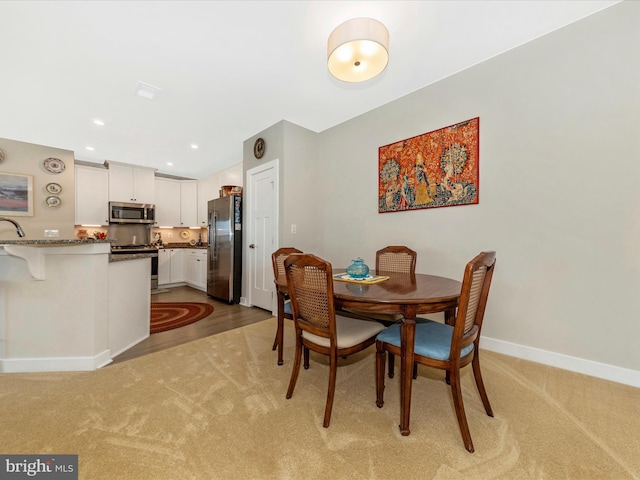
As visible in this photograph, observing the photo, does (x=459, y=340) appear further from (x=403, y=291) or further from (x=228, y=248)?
(x=228, y=248)

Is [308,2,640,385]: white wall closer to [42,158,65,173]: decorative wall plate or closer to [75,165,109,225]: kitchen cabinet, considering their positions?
[75,165,109,225]: kitchen cabinet

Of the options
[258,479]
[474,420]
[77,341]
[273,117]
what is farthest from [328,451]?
[273,117]

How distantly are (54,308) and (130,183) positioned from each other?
400cm

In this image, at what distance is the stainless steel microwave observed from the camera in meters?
4.92

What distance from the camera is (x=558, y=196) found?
1996mm

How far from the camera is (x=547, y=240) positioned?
2.04 metres

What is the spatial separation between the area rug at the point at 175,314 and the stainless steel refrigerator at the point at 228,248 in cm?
37

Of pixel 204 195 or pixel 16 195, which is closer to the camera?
pixel 16 195

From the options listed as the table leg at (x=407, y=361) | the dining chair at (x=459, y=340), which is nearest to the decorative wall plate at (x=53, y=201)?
the dining chair at (x=459, y=340)

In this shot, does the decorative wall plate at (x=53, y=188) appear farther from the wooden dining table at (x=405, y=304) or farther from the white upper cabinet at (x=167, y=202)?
the wooden dining table at (x=405, y=304)

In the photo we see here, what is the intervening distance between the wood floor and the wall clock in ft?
7.44

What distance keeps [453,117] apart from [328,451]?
2851 mm

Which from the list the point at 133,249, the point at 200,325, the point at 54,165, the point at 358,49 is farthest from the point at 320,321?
the point at 54,165

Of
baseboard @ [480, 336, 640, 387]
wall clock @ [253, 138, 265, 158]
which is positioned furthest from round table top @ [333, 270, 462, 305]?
wall clock @ [253, 138, 265, 158]
